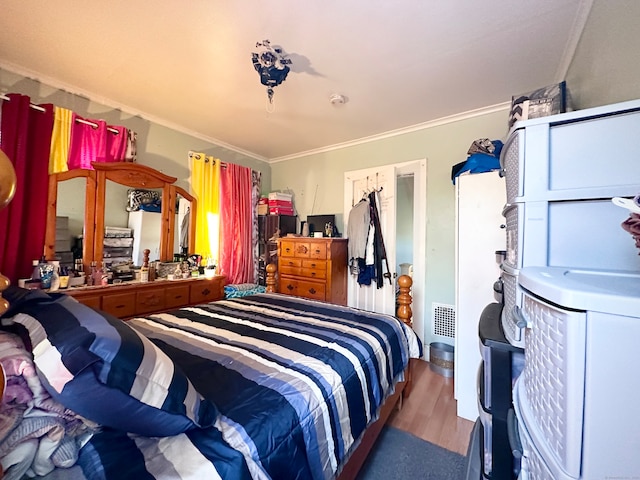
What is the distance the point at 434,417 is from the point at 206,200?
305 cm

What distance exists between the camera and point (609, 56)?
110cm

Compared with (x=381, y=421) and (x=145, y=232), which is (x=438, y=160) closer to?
(x=381, y=421)

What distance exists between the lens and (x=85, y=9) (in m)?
1.38

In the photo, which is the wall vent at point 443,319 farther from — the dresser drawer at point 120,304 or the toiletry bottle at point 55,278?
the toiletry bottle at point 55,278

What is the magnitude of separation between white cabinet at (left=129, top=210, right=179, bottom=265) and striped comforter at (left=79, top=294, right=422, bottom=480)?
1.18 metres

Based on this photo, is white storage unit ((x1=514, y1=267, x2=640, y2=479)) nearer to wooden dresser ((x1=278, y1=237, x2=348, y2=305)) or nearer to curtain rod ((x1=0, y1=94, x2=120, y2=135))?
wooden dresser ((x1=278, y1=237, x2=348, y2=305))

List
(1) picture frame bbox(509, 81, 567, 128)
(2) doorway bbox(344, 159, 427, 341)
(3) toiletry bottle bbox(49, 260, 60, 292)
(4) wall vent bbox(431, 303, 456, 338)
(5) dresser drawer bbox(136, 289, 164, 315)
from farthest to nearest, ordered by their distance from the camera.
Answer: (2) doorway bbox(344, 159, 427, 341), (4) wall vent bbox(431, 303, 456, 338), (5) dresser drawer bbox(136, 289, 164, 315), (3) toiletry bottle bbox(49, 260, 60, 292), (1) picture frame bbox(509, 81, 567, 128)

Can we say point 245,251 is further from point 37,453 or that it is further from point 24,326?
point 37,453

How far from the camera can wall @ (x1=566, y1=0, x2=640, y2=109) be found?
0.94 meters

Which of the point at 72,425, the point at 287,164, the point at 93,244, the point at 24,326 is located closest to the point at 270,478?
the point at 72,425

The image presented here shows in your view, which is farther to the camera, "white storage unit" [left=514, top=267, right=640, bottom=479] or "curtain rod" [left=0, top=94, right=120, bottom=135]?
"curtain rod" [left=0, top=94, right=120, bottom=135]

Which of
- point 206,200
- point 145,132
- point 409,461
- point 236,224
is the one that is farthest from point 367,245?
point 145,132

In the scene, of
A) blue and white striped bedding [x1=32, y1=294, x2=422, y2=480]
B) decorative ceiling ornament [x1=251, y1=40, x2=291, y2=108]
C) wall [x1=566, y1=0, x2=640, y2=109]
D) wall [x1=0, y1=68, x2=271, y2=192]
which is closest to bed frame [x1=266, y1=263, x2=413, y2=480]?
blue and white striped bedding [x1=32, y1=294, x2=422, y2=480]

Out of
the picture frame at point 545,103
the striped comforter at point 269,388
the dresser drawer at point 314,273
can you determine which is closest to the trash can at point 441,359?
the striped comforter at point 269,388
